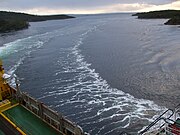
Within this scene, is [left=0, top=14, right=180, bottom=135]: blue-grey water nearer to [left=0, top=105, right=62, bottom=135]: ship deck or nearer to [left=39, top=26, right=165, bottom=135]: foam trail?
[left=39, top=26, right=165, bottom=135]: foam trail

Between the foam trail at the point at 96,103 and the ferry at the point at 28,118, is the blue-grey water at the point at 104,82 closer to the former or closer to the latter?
the foam trail at the point at 96,103

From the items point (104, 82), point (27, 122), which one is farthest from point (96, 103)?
point (27, 122)

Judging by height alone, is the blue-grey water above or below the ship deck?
below

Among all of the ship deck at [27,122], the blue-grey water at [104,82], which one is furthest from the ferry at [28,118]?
the blue-grey water at [104,82]

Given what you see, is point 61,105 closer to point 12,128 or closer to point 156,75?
point 12,128

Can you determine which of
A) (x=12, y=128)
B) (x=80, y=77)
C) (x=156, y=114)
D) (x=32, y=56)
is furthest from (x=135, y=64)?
(x=12, y=128)

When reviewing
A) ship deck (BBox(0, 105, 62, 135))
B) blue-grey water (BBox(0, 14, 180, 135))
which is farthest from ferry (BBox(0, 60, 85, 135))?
blue-grey water (BBox(0, 14, 180, 135))

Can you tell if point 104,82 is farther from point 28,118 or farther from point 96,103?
point 28,118

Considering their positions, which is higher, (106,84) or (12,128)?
(12,128)
